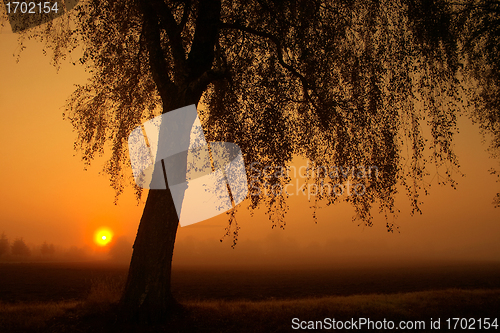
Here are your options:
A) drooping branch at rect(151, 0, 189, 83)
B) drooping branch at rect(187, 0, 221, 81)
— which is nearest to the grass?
drooping branch at rect(151, 0, 189, 83)

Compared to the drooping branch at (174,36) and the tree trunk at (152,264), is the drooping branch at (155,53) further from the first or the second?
the tree trunk at (152,264)

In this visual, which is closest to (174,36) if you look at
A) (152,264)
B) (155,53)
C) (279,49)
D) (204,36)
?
(155,53)

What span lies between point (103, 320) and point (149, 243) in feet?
7.92

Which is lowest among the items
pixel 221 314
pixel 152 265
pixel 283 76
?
pixel 221 314

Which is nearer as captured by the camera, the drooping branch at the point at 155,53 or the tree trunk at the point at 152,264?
the tree trunk at the point at 152,264

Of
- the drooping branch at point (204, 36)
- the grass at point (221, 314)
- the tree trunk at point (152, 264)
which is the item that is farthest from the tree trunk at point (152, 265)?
the drooping branch at point (204, 36)

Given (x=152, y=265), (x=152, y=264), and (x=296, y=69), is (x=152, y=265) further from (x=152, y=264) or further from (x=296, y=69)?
(x=296, y=69)

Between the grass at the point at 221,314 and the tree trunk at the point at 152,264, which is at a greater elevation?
the tree trunk at the point at 152,264

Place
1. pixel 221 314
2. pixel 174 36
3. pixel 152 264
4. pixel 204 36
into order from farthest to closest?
1. pixel 204 36
2. pixel 174 36
3. pixel 221 314
4. pixel 152 264

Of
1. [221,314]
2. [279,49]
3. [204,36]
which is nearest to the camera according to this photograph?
[221,314]

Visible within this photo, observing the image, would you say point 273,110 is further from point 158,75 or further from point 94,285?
point 94,285

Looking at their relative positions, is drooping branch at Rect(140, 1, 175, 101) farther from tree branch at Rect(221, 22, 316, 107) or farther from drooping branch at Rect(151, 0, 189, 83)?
tree branch at Rect(221, 22, 316, 107)

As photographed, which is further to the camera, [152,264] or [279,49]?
[279,49]

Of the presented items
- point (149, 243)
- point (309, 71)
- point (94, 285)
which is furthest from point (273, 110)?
point (94, 285)
